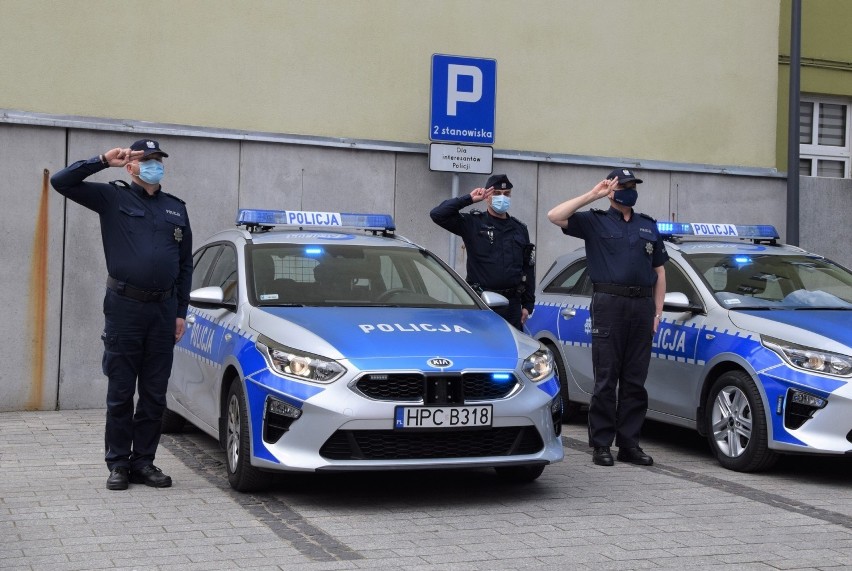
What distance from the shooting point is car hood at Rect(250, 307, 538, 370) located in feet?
22.2

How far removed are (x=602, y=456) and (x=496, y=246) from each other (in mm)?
1941

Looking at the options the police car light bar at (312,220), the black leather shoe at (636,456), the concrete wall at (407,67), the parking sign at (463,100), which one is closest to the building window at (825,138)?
the concrete wall at (407,67)

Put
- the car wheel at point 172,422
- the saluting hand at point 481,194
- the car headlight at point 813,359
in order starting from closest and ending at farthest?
the car headlight at point 813,359
the saluting hand at point 481,194
the car wheel at point 172,422

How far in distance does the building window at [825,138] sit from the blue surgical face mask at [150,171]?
9483 millimetres

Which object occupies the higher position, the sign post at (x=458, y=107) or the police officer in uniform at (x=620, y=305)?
the sign post at (x=458, y=107)

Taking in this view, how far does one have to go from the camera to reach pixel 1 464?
829 centimetres

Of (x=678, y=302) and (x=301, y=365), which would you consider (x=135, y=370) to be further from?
(x=678, y=302)

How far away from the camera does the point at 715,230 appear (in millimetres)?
9984

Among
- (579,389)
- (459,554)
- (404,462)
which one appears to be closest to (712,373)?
(579,389)

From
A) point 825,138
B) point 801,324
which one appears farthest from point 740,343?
point 825,138

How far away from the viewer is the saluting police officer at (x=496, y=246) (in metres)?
9.54

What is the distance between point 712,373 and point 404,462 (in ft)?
9.35

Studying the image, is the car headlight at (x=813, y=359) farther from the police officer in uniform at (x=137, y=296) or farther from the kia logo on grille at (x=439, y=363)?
the police officer in uniform at (x=137, y=296)

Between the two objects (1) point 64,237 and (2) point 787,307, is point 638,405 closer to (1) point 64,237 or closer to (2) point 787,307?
(2) point 787,307
